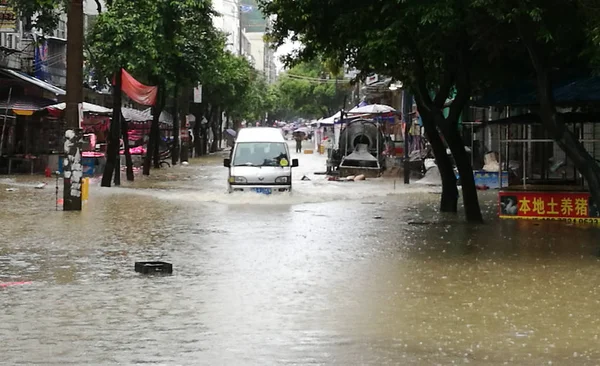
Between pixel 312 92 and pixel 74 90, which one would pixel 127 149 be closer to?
pixel 74 90

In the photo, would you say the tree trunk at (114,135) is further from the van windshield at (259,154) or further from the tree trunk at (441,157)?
the tree trunk at (441,157)

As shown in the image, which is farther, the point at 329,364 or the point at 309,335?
the point at 309,335

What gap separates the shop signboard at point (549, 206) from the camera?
19.8 m

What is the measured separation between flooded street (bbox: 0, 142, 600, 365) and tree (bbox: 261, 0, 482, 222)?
1.83 meters

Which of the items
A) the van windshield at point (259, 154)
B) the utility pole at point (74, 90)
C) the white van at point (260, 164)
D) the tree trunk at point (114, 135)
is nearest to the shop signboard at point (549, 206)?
the white van at point (260, 164)

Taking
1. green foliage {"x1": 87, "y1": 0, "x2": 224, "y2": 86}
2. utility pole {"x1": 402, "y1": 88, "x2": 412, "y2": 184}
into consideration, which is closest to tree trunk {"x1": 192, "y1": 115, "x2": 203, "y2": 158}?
utility pole {"x1": 402, "y1": 88, "x2": 412, "y2": 184}

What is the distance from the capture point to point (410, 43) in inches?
671

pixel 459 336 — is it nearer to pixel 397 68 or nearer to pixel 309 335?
pixel 309 335

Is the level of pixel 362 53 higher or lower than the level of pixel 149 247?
higher

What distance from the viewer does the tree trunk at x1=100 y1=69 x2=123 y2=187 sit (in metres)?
28.5

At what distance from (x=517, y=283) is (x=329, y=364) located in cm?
502

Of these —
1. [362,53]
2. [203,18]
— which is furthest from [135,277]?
[203,18]

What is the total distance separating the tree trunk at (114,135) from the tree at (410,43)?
8910mm

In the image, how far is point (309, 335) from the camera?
29.2ft
